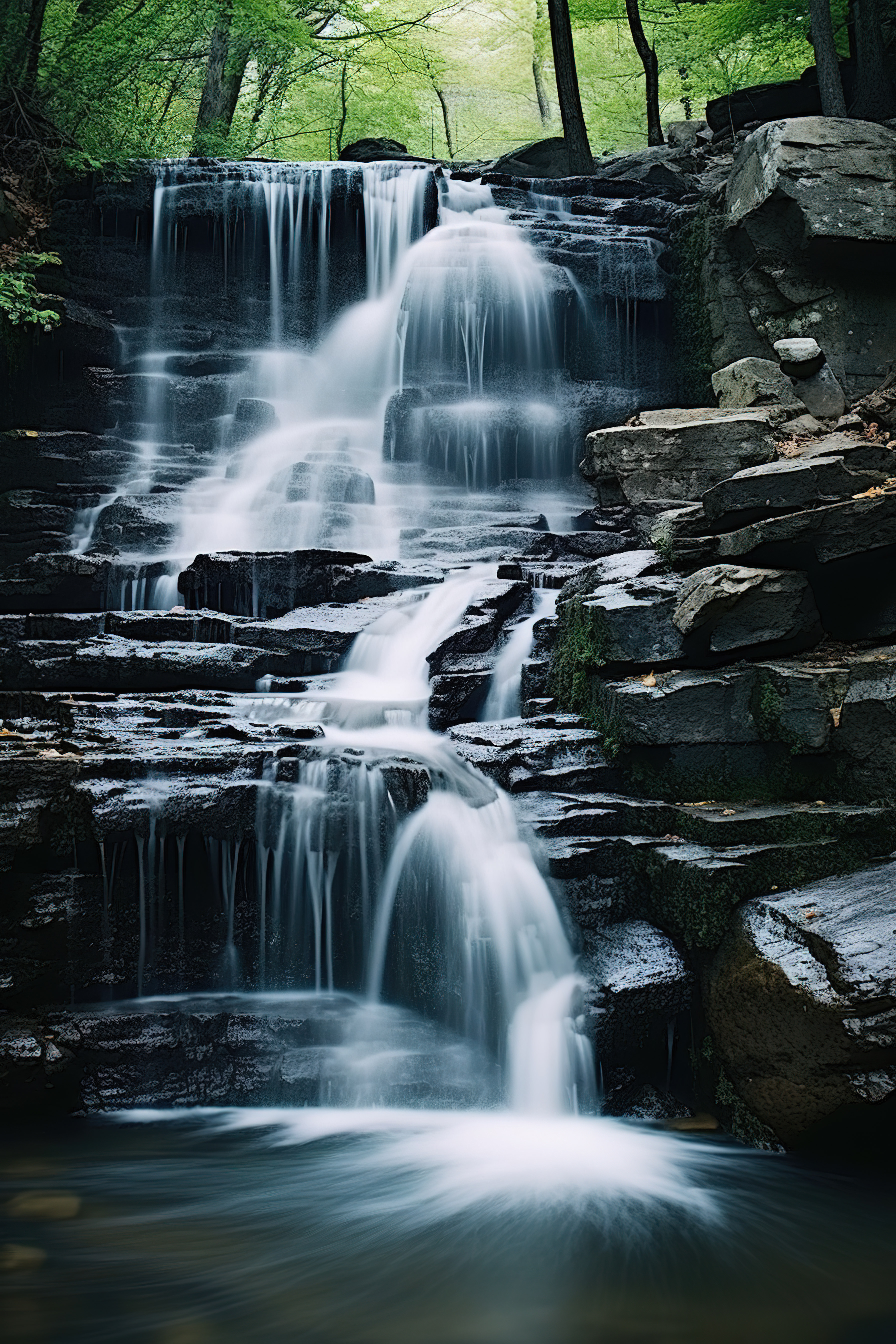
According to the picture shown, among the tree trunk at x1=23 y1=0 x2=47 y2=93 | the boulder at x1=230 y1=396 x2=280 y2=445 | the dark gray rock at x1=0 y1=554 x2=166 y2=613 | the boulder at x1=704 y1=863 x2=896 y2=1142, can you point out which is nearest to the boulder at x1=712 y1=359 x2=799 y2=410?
the boulder at x1=230 y1=396 x2=280 y2=445

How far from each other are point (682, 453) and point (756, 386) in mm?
1461

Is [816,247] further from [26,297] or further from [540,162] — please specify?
[26,297]

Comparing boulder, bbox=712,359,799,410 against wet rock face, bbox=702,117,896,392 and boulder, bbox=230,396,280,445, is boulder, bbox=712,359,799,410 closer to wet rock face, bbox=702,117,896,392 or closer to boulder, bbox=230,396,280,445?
wet rock face, bbox=702,117,896,392

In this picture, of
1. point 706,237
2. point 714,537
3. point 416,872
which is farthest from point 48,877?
point 706,237

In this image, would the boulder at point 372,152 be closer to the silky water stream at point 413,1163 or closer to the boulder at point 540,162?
the boulder at point 540,162

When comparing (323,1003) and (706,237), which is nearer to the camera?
(323,1003)

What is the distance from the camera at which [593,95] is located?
27.0 meters

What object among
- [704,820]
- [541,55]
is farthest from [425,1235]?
[541,55]

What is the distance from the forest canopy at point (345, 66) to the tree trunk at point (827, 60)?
8.42ft

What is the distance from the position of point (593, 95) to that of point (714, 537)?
2528cm

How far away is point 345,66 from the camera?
21.7m

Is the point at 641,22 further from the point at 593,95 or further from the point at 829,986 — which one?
the point at 829,986

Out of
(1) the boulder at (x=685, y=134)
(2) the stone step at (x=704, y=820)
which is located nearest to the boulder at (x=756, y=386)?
(2) the stone step at (x=704, y=820)

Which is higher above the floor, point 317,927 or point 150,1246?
point 317,927
